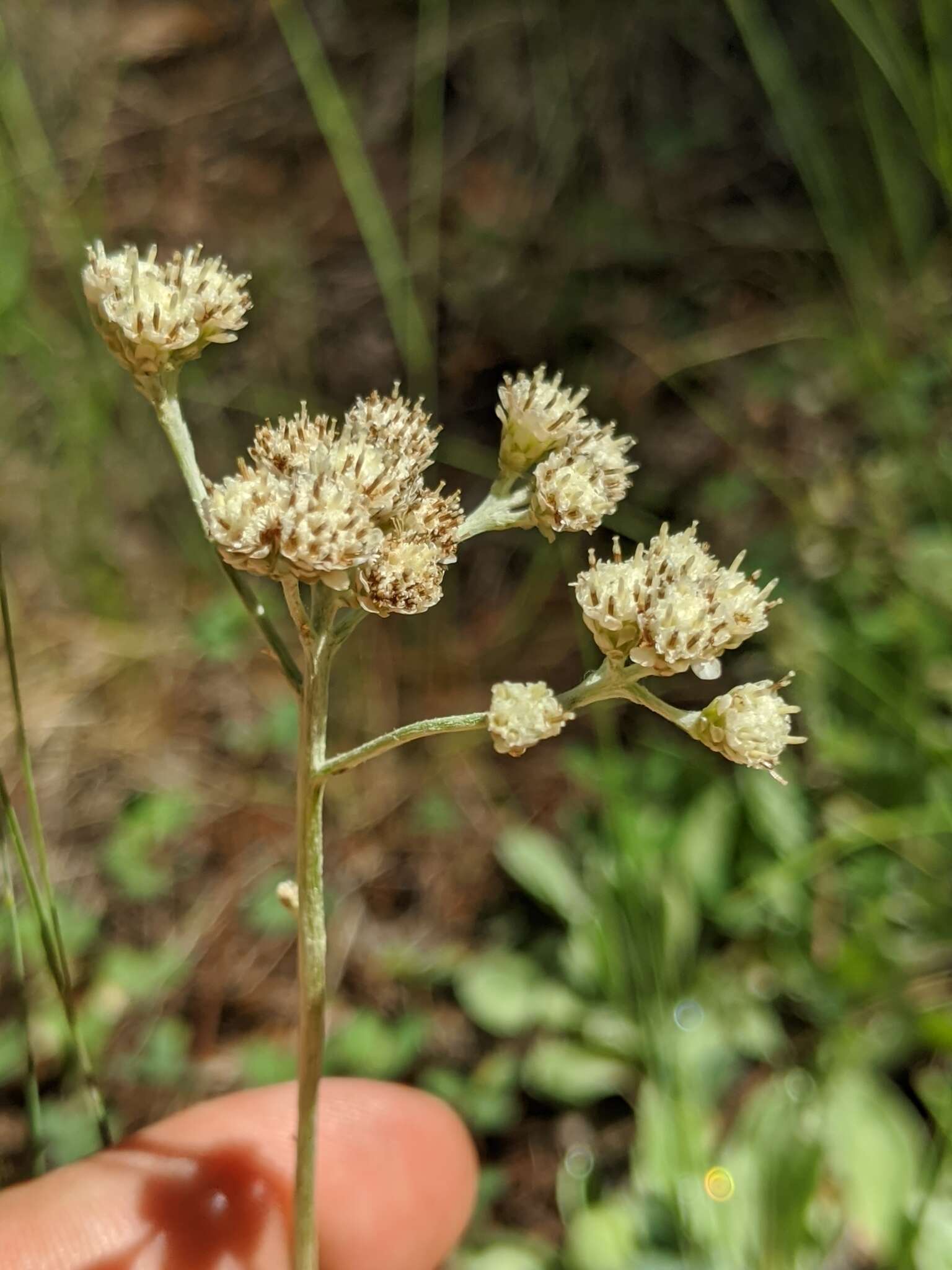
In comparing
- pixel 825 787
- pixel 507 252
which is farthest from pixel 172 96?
pixel 825 787

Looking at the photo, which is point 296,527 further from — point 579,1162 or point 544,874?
point 579,1162

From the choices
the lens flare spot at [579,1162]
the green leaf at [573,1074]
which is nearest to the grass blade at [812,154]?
the green leaf at [573,1074]

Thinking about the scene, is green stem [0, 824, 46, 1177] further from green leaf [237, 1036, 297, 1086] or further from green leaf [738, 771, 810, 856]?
green leaf [738, 771, 810, 856]

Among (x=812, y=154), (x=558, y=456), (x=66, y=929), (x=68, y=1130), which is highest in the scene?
(x=812, y=154)

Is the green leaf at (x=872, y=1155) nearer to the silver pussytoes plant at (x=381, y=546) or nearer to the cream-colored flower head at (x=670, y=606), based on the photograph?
the silver pussytoes plant at (x=381, y=546)

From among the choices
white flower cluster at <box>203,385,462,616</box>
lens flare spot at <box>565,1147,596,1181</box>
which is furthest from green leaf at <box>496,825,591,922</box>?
white flower cluster at <box>203,385,462,616</box>

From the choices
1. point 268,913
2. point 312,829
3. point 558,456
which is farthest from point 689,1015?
point 558,456
